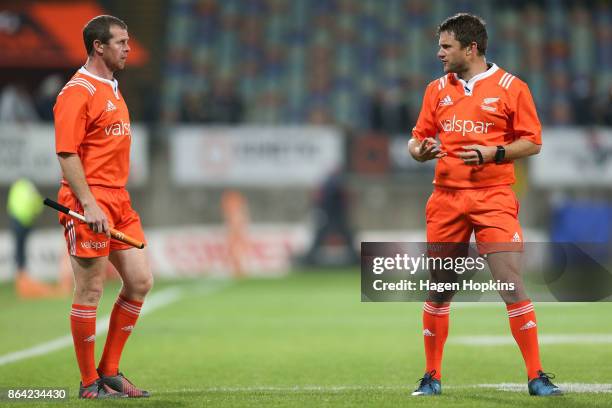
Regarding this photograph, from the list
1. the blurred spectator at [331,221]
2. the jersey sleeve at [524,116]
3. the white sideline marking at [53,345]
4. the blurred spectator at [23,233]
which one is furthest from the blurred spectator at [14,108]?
the jersey sleeve at [524,116]

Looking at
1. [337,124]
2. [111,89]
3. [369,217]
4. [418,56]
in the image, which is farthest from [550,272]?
[418,56]

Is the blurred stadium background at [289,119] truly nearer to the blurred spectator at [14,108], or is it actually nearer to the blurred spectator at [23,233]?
the blurred spectator at [14,108]

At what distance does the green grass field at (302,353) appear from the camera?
694 cm

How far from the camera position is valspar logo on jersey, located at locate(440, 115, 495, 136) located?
22.4 feet

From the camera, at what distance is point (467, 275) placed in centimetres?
705

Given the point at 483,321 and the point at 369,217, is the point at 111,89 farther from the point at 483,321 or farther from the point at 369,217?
the point at 369,217

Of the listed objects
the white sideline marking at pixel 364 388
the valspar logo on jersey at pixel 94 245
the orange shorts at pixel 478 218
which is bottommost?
the white sideline marking at pixel 364 388

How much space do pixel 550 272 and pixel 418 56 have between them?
59.1 ft

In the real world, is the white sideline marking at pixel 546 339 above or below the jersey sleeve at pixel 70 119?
below

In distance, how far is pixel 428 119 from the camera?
7027mm

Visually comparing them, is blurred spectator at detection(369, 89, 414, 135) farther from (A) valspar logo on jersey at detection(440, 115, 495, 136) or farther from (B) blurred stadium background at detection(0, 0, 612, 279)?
(A) valspar logo on jersey at detection(440, 115, 495, 136)

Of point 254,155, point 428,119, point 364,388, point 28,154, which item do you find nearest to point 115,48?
point 428,119

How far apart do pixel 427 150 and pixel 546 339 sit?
4.51 metres

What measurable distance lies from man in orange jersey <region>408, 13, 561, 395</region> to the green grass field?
42cm
